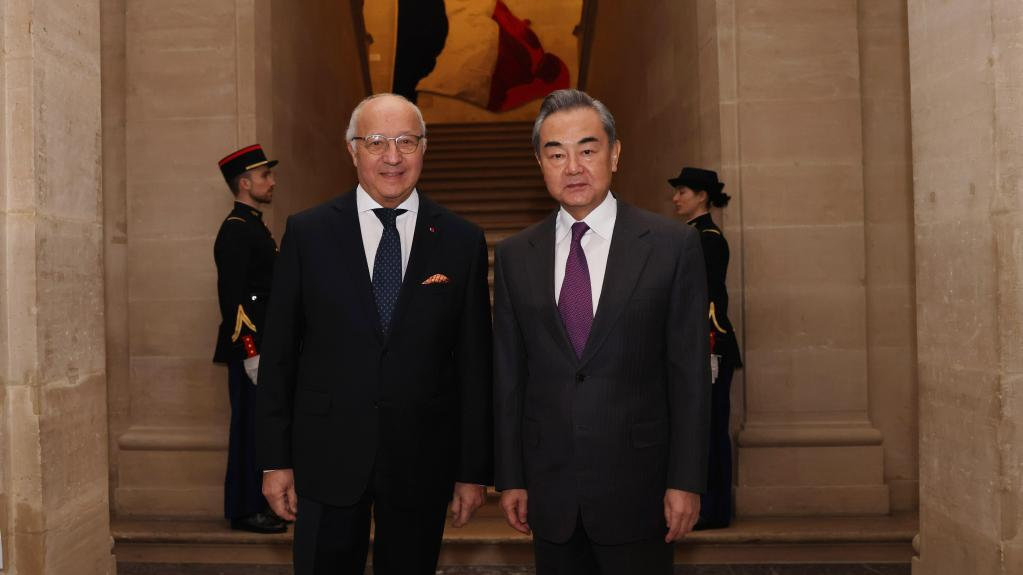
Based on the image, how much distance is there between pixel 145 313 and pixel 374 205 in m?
3.37

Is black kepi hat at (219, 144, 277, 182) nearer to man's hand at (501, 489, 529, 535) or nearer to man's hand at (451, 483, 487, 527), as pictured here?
man's hand at (451, 483, 487, 527)

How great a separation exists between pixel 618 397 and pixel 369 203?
90cm

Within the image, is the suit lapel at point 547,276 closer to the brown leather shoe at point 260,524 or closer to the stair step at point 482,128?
the brown leather shoe at point 260,524

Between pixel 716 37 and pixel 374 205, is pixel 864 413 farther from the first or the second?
pixel 374 205

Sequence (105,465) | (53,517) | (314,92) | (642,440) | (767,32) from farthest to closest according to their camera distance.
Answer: (314,92) < (767,32) < (105,465) < (53,517) < (642,440)

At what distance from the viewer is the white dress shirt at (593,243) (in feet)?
7.78

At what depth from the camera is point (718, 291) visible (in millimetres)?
4816

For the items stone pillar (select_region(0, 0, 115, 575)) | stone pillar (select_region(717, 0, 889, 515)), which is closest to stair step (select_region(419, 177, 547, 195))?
stone pillar (select_region(717, 0, 889, 515))

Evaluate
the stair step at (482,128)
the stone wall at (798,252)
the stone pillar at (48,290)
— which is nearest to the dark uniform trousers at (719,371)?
the stone wall at (798,252)

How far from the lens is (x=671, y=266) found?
2.32 meters

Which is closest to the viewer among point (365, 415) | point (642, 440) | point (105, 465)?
point (642, 440)

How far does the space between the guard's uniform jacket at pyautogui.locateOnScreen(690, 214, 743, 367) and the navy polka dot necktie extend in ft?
8.41

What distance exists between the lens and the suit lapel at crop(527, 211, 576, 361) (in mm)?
2293

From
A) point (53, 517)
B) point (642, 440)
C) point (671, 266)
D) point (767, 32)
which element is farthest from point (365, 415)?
point (767, 32)
